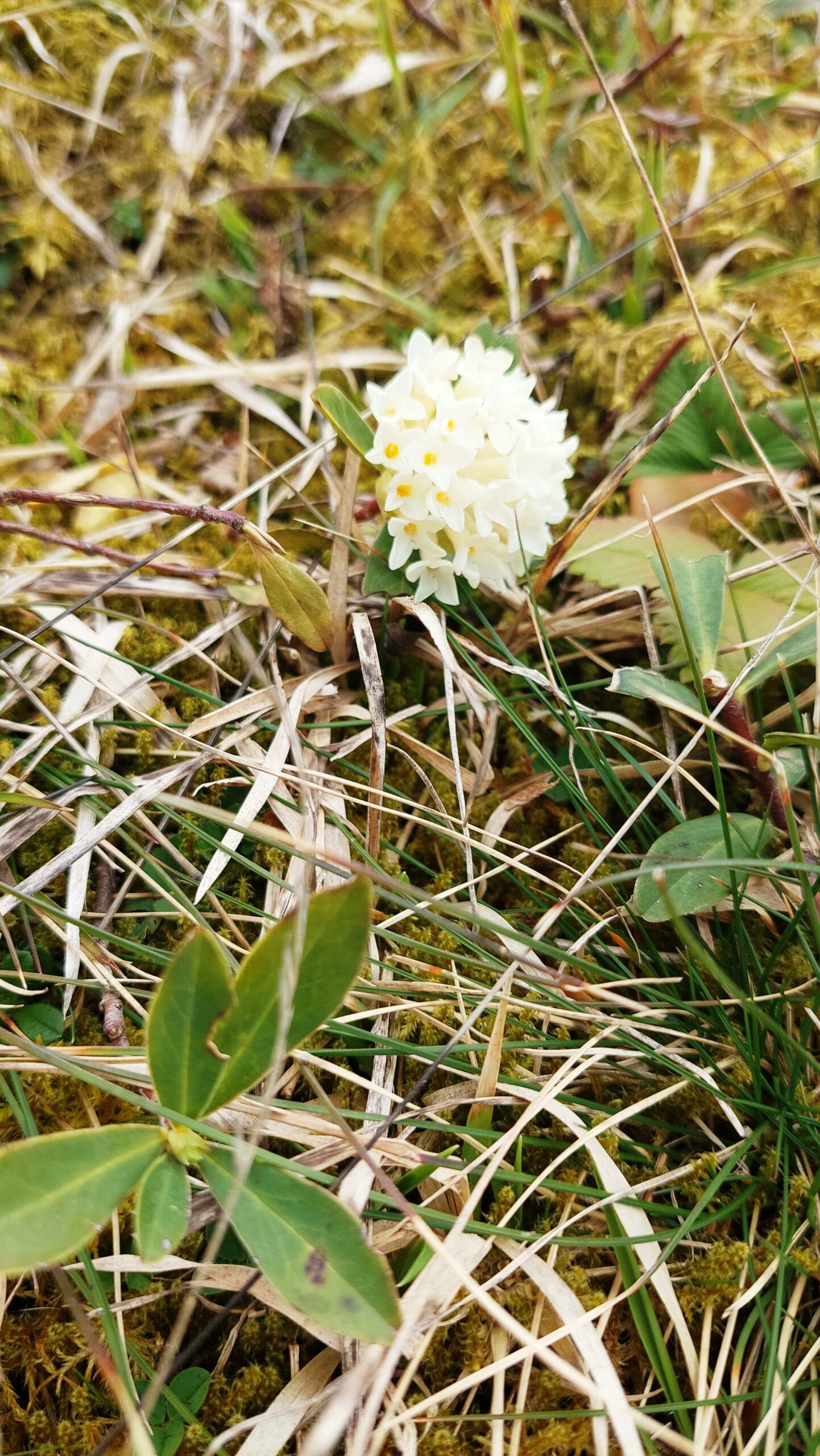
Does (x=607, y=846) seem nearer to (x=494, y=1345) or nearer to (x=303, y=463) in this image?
(x=494, y=1345)

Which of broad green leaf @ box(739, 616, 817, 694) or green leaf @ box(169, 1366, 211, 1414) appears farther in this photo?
broad green leaf @ box(739, 616, 817, 694)

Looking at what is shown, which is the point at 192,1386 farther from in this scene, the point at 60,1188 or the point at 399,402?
the point at 399,402

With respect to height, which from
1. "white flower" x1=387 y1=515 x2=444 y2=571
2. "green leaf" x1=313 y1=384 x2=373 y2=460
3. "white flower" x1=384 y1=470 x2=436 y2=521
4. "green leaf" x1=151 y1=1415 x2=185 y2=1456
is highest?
"green leaf" x1=313 y1=384 x2=373 y2=460

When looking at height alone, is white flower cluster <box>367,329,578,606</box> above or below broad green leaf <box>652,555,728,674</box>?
above

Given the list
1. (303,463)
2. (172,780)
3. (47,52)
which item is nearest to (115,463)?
(303,463)

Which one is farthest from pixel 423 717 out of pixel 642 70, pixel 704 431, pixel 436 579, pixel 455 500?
pixel 642 70

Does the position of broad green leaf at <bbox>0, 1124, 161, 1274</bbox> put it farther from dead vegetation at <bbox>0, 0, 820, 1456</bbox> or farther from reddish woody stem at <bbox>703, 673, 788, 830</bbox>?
reddish woody stem at <bbox>703, 673, 788, 830</bbox>

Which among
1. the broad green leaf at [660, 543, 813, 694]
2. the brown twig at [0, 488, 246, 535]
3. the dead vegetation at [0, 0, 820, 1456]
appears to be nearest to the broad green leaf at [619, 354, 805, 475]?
the dead vegetation at [0, 0, 820, 1456]

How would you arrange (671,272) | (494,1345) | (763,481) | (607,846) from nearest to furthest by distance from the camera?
(494,1345) → (607,846) → (763,481) → (671,272)
